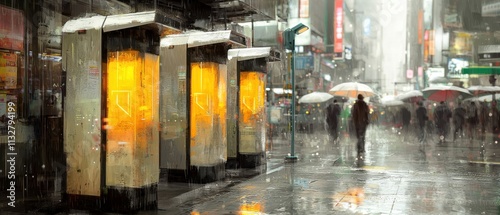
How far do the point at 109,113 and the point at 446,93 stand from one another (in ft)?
82.9

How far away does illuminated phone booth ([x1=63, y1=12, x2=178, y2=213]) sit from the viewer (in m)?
8.66

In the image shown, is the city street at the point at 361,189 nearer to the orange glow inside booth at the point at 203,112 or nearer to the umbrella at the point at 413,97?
the orange glow inside booth at the point at 203,112

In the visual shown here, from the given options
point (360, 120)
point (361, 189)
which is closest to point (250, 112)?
point (361, 189)

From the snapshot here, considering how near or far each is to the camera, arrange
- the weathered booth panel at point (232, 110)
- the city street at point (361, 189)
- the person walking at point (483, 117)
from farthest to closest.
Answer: the person walking at point (483, 117)
the weathered booth panel at point (232, 110)
the city street at point (361, 189)

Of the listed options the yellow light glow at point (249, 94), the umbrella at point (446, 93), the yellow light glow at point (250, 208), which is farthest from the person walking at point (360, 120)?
the yellow light glow at point (250, 208)

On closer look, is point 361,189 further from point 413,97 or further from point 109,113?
point 413,97

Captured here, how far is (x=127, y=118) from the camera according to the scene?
28.5ft

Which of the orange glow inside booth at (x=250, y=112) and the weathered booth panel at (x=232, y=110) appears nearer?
Answer: the weathered booth panel at (x=232, y=110)

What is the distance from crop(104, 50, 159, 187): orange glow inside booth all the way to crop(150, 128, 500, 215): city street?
2.71 feet

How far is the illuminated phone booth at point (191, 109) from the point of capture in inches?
475

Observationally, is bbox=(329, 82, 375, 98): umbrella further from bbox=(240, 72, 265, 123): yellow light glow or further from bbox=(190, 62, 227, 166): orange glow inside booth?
bbox=(190, 62, 227, 166): orange glow inside booth

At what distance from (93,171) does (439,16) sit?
227 ft

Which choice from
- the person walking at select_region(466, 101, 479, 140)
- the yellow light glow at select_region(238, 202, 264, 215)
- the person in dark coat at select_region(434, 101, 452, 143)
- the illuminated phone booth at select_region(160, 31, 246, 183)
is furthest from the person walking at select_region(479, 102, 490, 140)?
the yellow light glow at select_region(238, 202, 264, 215)

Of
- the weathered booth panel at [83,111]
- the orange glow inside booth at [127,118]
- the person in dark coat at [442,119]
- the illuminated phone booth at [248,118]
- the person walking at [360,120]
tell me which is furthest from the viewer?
the person in dark coat at [442,119]
